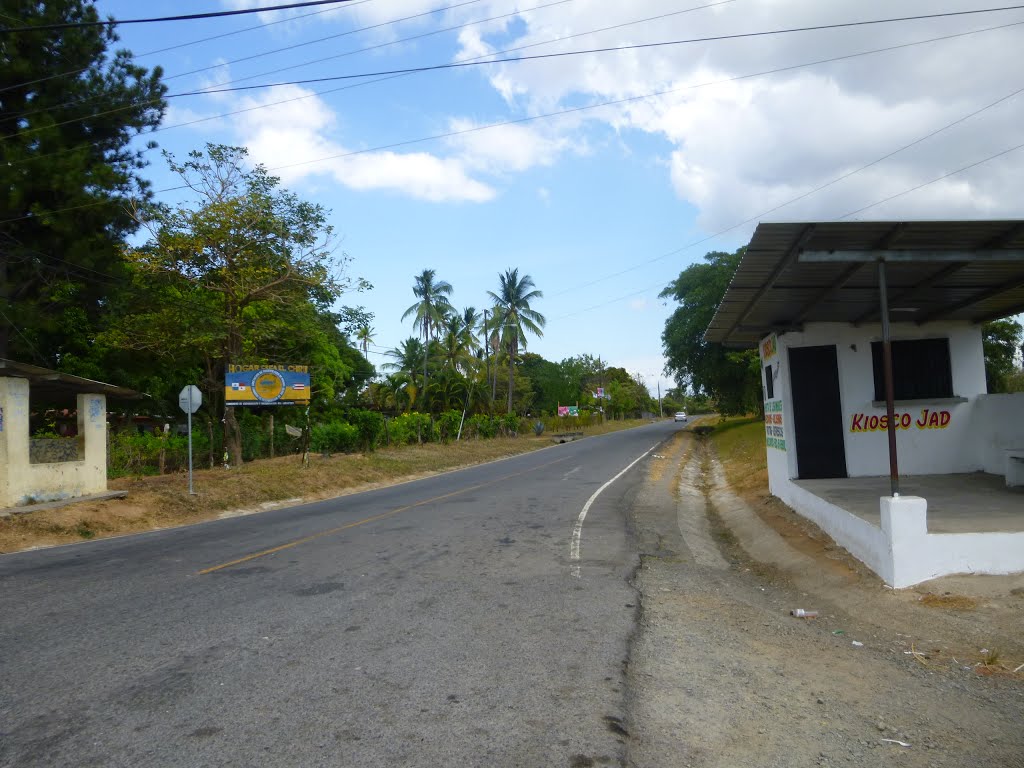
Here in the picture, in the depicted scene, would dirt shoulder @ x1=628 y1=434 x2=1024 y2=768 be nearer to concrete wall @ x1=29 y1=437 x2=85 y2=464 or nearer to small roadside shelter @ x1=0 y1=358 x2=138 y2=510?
small roadside shelter @ x1=0 y1=358 x2=138 y2=510

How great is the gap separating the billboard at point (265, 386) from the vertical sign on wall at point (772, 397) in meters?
14.4

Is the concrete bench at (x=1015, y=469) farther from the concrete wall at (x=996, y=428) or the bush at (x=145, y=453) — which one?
the bush at (x=145, y=453)

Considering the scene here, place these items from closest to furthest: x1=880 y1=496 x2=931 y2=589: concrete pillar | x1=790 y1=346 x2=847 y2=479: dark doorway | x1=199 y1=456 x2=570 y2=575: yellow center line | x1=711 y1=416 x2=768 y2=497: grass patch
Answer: x1=880 y1=496 x2=931 y2=589: concrete pillar, x1=199 y1=456 x2=570 y2=575: yellow center line, x1=790 y1=346 x2=847 y2=479: dark doorway, x1=711 y1=416 x2=768 y2=497: grass patch

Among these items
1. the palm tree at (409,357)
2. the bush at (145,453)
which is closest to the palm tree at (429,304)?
the palm tree at (409,357)

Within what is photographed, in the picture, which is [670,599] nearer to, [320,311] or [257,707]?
[257,707]

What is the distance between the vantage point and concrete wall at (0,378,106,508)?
1423 cm

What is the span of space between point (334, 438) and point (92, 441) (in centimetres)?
1435

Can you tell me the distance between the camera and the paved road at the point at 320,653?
3930 mm

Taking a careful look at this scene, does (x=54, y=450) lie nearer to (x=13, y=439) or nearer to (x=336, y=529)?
(x=13, y=439)

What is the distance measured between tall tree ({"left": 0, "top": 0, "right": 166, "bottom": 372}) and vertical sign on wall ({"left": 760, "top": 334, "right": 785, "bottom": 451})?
18084 mm

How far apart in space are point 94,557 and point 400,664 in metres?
7.23

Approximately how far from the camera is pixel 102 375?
26125mm

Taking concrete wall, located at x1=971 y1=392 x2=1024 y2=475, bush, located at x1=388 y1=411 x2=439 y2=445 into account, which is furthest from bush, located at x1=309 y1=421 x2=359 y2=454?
concrete wall, located at x1=971 y1=392 x2=1024 y2=475

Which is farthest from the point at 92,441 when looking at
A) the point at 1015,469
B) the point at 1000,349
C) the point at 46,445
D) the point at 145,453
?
the point at 1000,349
